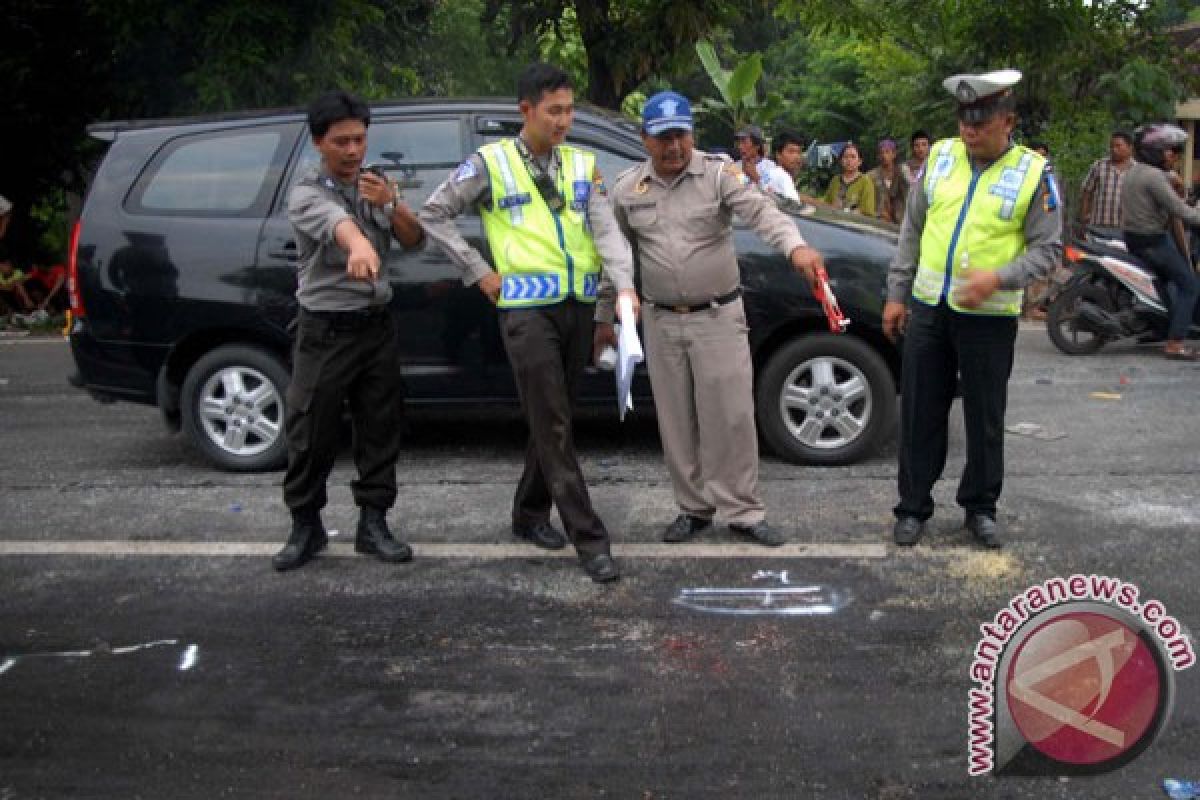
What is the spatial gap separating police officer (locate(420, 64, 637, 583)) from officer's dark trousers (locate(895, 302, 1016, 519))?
1265 millimetres

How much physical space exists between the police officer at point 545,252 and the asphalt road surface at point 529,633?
0.42 metres

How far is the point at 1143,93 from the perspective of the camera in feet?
52.1

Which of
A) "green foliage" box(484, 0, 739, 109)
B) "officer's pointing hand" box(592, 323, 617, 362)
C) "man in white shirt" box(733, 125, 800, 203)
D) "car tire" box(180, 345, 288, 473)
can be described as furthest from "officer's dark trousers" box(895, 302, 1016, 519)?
"green foliage" box(484, 0, 739, 109)

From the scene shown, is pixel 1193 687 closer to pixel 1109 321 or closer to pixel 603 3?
pixel 1109 321

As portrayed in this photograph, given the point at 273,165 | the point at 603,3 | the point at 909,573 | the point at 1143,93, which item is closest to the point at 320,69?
the point at 603,3

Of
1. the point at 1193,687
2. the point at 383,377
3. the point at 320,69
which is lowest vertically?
the point at 1193,687

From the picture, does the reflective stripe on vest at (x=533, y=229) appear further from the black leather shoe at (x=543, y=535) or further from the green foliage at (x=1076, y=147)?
the green foliage at (x=1076, y=147)

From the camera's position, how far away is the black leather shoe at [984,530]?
5.68 metres

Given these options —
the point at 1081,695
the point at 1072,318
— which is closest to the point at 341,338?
the point at 1081,695

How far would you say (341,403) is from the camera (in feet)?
18.2

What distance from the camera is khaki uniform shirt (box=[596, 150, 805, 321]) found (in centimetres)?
552

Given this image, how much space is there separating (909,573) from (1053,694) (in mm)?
1664

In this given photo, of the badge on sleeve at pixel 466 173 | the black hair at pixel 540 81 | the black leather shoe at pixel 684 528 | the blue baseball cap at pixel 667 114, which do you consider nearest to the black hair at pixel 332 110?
the badge on sleeve at pixel 466 173

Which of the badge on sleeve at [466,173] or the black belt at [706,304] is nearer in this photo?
the badge on sleeve at [466,173]
